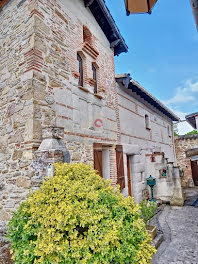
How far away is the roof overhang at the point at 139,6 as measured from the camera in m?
2.01

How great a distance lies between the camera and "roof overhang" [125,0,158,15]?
2.01 metres

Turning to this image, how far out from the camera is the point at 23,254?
217 centimetres

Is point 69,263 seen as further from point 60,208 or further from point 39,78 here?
point 39,78

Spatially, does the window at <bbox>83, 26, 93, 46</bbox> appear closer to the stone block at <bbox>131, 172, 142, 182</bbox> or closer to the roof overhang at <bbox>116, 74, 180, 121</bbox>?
the roof overhang at <bbox>116, 74, 180, 121</bbox>

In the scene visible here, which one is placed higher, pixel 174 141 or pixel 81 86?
pixel 81 86

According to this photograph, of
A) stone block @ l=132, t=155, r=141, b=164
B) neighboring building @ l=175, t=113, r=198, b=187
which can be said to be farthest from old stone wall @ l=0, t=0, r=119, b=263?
neighboring building @ l=175, t=113, r=198, b=187

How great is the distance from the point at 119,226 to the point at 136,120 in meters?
6.43

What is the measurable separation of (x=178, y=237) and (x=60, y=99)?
14.8ft

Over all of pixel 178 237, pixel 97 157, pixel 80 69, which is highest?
pixel 80 69

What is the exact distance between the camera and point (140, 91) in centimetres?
817

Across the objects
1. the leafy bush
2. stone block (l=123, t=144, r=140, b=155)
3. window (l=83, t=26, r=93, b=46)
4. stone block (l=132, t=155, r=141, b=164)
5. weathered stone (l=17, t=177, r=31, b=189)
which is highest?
window (l=83, t=26, r=93, b=46)

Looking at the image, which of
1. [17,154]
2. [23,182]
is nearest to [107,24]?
[17,154]

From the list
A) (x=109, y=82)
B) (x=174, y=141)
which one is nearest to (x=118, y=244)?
(x=109, y=82)

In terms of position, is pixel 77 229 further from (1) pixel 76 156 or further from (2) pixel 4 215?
(2) pixel 4 215
